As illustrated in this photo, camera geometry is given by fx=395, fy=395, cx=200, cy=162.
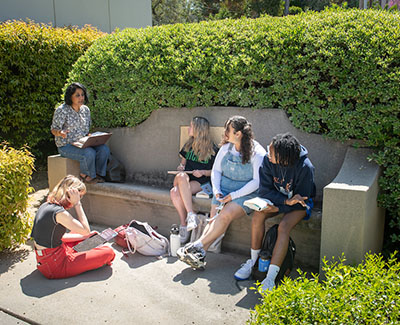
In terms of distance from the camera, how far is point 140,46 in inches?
235

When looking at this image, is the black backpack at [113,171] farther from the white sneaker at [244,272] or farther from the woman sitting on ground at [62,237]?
the white sneaker at [244,272]

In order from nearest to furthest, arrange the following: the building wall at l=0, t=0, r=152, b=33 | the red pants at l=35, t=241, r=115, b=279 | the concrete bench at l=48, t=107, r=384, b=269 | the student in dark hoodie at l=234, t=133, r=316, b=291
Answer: the concrete bench at l=48, t=107, r=384, b=269 → the student in dark hoodie at l=234, t=133, r=316, b=291 → the red pants at l=35, t=241, r=115, b=279 → the building wall at l=0, t=0, r=152, b=33

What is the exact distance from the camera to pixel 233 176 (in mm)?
4617

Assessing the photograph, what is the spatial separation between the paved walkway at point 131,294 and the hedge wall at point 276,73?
6.09ft

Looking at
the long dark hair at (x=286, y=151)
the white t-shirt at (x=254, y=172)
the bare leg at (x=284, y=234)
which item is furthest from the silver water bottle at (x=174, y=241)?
the long dark hair at (x=286, y=151)

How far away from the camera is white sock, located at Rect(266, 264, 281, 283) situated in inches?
145

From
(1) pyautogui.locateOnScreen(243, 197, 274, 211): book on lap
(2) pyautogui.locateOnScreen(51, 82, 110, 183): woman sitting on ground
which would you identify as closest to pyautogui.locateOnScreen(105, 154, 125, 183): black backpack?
(2) pyautogui.locateOnScreen(51, 82, 110, 183): woman sitting on ground

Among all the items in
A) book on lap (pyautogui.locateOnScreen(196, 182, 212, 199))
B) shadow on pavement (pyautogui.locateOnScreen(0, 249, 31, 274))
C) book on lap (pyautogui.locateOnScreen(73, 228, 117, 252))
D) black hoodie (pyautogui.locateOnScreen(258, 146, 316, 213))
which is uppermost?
black hoodie (pyautogui.locateOnScreen(258, 146, 316, 213))

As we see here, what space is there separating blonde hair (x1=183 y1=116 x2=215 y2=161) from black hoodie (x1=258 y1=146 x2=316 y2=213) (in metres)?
1.21

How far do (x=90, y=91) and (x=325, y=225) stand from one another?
443 centimetres

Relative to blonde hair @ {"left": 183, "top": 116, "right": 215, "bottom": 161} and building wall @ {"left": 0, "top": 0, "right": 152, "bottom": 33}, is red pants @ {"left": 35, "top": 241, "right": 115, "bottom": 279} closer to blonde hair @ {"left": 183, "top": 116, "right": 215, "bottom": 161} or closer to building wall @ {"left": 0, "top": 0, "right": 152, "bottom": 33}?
blonde hair @ {"left": 183, "top": 116, "right": 215, "bottom": 161}

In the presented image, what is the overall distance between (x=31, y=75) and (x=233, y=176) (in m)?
4.80

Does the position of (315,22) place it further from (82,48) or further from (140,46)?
(82,48)

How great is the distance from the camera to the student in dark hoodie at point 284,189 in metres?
3.91
